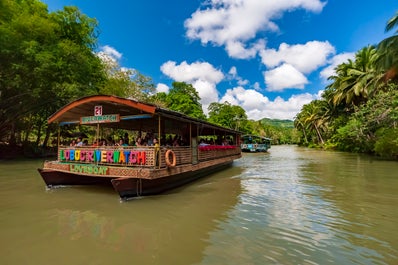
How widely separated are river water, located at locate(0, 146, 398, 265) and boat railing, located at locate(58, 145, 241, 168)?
114 centimetres

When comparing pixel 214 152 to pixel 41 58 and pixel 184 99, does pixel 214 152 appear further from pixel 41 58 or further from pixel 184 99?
pixel 184 99

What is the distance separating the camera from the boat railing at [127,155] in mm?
7977

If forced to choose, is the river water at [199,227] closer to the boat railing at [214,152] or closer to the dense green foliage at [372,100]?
the boat railing at [214,152]

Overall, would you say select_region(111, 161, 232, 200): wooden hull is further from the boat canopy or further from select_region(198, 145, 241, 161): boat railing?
select_region(198, 145, 241, 161): boat railing

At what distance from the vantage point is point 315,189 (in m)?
10.2

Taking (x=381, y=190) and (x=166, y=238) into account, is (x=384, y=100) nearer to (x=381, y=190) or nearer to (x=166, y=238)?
(x=381, y=190)

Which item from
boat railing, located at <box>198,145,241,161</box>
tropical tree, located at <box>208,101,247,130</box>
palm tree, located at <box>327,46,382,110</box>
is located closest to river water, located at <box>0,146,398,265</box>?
boat railing, located at <box>198,145,241,161</box>

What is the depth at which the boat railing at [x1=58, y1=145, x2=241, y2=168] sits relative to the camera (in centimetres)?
798

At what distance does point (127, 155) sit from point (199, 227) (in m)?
3.68

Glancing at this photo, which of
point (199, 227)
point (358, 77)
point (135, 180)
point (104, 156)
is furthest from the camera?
point (358, 77)

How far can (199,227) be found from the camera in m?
5.66

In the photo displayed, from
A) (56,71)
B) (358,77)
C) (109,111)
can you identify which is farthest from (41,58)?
(358,77)

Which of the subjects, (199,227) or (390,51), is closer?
(199,227)

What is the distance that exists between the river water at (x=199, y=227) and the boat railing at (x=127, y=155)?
114cm
